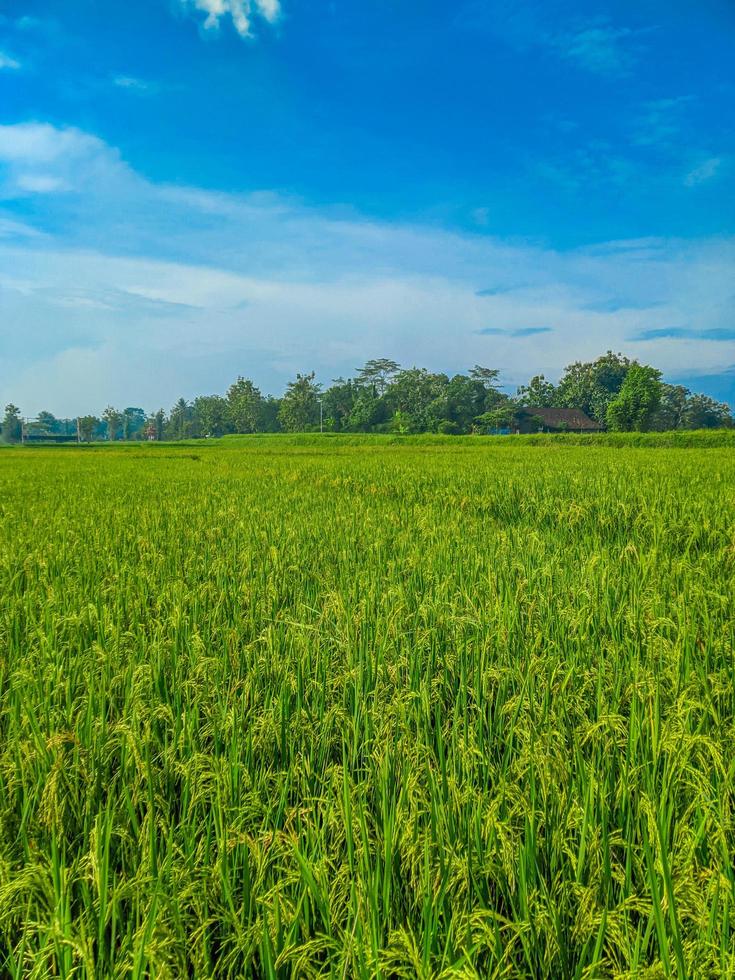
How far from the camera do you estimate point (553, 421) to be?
74.2 m

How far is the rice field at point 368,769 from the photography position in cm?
105

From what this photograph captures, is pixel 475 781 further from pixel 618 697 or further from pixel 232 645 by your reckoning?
pixel 232 645

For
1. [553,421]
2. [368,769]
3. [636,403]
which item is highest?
[636,403]

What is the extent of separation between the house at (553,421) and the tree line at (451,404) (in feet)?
3.71

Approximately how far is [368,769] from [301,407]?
90304 millimetres

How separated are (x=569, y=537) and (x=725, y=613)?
2.55m

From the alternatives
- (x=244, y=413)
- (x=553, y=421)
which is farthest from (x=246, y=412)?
(x=553, y=421)

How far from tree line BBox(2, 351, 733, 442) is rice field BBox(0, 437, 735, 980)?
67633 millimetres

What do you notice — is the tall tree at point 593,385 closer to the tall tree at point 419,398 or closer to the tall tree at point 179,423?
the tall tree at point 419,398

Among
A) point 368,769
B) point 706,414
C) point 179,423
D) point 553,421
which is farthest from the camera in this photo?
point 179,423

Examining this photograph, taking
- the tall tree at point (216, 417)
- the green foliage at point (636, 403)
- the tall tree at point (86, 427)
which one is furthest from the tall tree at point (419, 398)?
the tall tree at point (86, 427)

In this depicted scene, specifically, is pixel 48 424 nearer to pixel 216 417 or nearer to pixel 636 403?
pixel 216 417

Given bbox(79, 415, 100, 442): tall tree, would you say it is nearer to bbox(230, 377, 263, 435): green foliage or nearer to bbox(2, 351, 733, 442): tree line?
bbox(2, 351, 733, 442): tree line

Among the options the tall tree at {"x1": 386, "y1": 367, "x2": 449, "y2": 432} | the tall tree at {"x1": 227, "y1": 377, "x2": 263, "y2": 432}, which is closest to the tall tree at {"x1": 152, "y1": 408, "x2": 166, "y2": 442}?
the tall tree at {"x1": 227, "y1": 377, "x2": 263, "y2": 432}
